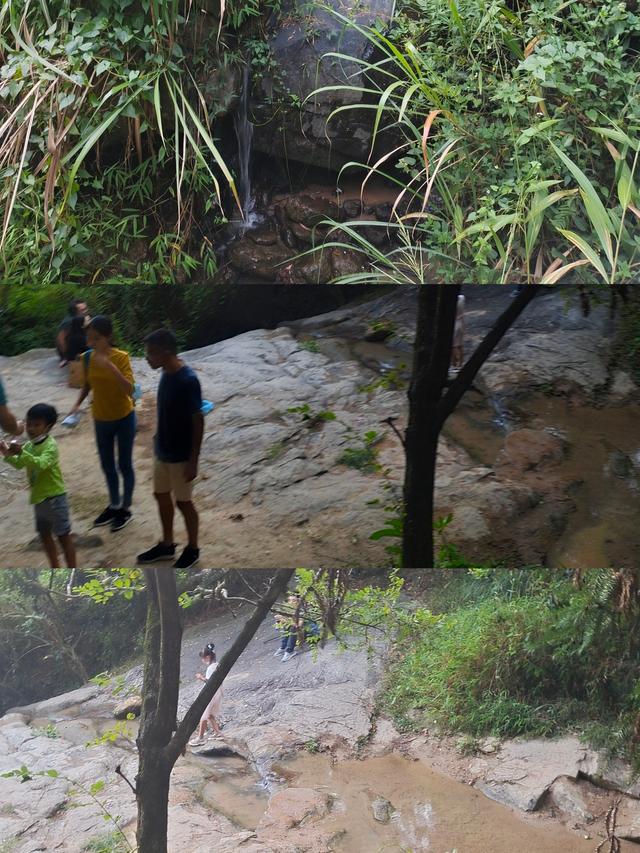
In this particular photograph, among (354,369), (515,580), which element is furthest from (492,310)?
(515,580)

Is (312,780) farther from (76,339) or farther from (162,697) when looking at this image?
(76,339)

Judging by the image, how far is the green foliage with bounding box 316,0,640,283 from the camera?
7.18 feet

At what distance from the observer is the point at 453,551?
76 centimetres

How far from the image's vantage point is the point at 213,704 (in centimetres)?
215

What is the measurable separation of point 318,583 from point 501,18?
1.81 meters

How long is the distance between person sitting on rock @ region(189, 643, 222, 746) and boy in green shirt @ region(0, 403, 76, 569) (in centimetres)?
152

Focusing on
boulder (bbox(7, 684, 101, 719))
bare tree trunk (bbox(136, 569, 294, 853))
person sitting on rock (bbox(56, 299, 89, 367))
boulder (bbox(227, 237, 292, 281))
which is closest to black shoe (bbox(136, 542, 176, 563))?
person sitting on rock (bbox(56, 299, 89, 367))

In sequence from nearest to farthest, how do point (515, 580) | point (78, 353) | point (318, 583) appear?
point (78, 353) < point (318, 583) < point (515, 580)

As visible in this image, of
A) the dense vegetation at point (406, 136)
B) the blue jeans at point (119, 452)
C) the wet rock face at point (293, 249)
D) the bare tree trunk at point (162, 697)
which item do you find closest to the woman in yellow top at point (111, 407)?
the blue jeans at point (119, 452)

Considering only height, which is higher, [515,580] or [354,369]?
[354,369]

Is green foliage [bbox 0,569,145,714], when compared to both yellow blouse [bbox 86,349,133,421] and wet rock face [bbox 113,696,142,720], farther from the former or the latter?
yellow blouse [bbox 86,349,133,421]

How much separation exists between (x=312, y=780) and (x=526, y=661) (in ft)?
2.41

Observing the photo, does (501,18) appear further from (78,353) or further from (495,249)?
(78,353)

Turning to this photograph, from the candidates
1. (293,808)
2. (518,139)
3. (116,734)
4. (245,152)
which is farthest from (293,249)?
(293,808)
